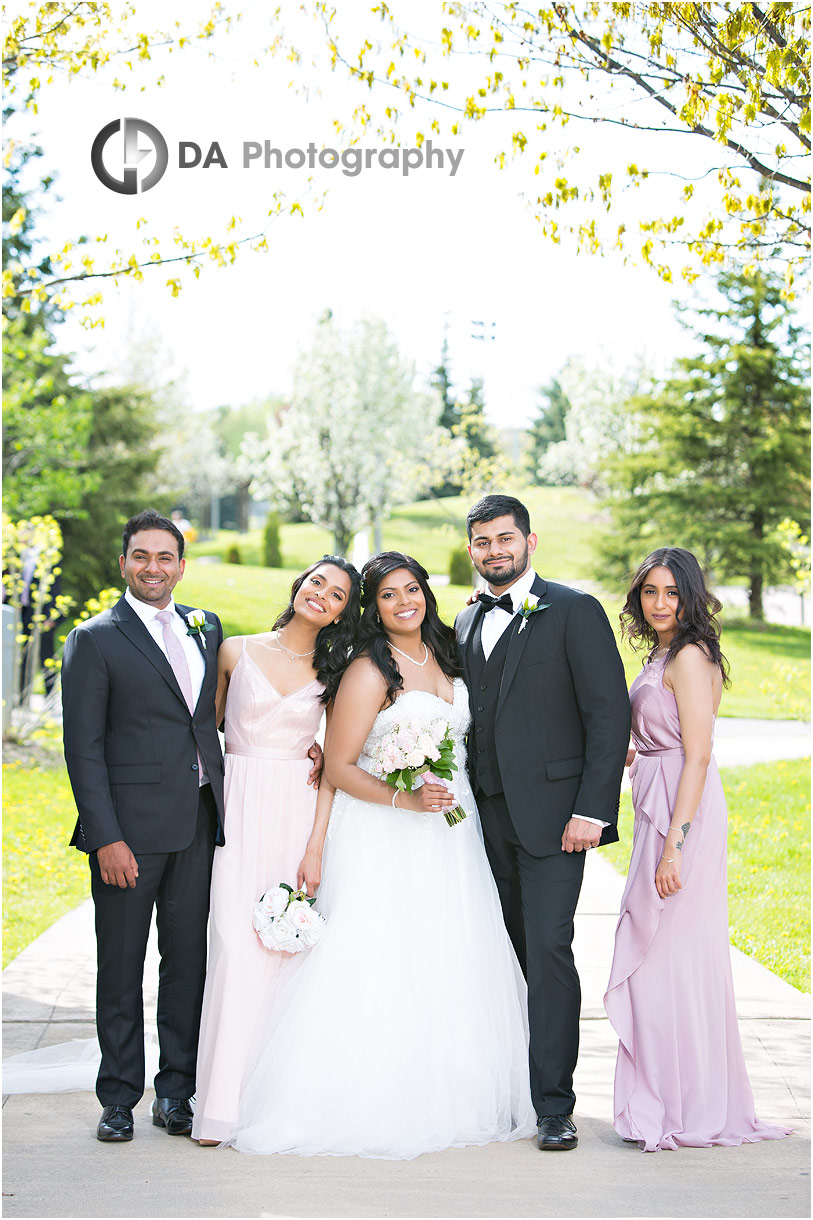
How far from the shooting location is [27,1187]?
3.64m

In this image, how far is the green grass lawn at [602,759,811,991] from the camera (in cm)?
694

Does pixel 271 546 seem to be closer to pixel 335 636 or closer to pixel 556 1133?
pixel 335 636

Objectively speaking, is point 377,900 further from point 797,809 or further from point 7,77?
point 797,809

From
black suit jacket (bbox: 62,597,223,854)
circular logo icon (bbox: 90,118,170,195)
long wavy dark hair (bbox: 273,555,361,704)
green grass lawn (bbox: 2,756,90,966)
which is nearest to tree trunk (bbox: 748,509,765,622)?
green grass lawn (bbox: 2,756,90,966)

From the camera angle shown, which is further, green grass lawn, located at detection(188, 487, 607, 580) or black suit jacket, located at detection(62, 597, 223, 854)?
green grass lawn, located at detection(188, 487, 607, 580)

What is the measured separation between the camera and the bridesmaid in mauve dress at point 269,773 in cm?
421

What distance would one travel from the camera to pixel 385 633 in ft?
14.6

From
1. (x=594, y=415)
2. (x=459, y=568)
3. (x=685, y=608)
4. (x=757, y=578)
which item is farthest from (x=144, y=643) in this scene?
(x=594, y=415)

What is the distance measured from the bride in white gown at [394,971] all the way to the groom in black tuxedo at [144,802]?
41 centimetres

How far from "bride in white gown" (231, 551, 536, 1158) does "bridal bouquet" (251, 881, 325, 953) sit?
13 cm

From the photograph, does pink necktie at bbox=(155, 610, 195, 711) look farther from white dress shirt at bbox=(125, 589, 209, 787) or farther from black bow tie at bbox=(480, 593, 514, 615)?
black bow tie at bbox=(480, 593, 514, 615)

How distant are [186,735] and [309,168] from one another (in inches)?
142

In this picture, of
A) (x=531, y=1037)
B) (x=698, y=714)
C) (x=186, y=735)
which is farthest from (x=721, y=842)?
(x=186, y=735)

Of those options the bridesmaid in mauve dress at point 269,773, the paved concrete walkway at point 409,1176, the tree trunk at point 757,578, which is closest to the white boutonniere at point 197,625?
the bridesmaid in mauve dress at point 269,773
